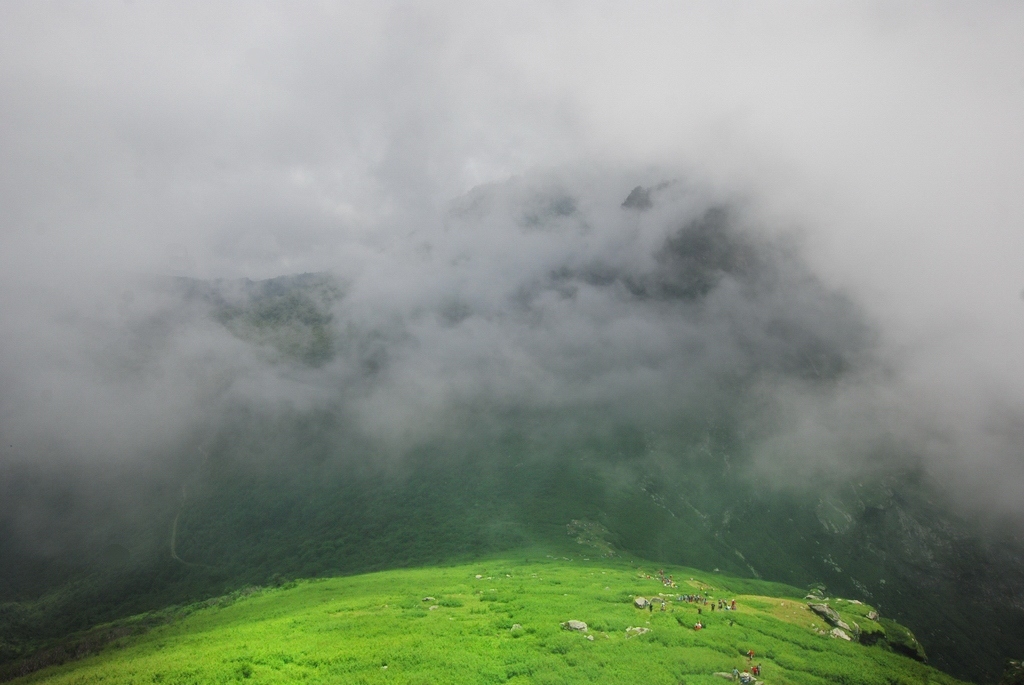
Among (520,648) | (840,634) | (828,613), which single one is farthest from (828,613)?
(520,648)

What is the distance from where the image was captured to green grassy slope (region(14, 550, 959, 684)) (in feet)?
117

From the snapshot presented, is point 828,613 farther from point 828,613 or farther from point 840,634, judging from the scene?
point 840,634

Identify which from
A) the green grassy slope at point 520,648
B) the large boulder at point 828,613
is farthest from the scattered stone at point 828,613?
the green grassy slope at point 520,648

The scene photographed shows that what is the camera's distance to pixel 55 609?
159 meters

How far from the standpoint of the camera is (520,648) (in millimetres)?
38969

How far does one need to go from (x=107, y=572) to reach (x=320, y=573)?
3841 inches

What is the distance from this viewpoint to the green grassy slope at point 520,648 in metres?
35.7

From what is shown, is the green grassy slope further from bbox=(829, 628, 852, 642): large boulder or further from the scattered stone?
the scattered stone

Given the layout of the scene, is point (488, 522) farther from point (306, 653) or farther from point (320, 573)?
point (306, 653)

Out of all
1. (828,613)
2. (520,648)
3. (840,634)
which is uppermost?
(828,613)

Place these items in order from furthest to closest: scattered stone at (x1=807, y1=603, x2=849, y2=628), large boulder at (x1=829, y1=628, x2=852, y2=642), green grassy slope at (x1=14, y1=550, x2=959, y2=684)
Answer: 1. scattered stone at (x1=807, y1=603, x2=849, y2=628)
2. large boulder at (x1=829, y1=628, x2=852, y2=642)
3. green grassy slope at (x1=14, y1=550, x2=959, y2=684)

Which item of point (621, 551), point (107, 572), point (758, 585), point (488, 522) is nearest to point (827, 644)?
point (758, 585)

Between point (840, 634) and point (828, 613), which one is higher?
point (828, 613)

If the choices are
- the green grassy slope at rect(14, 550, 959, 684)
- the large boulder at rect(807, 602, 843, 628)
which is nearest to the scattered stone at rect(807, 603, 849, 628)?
the large boulder at rect(807, 602, 843, 628)
